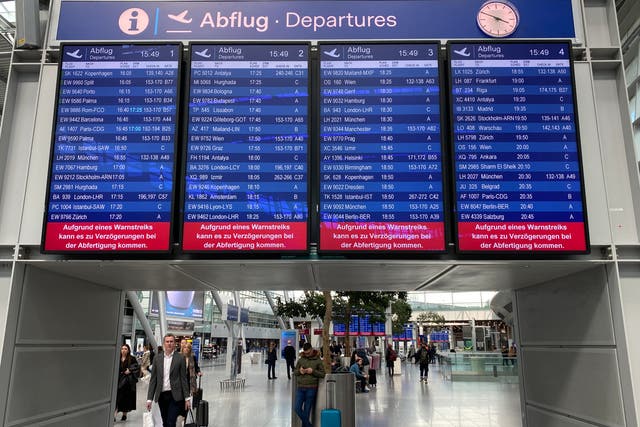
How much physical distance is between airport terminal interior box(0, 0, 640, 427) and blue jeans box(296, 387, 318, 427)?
5.05m

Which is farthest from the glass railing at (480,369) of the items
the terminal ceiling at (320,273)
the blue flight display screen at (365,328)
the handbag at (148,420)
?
the blue flight display screen at (365,328)

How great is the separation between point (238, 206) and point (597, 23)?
3669 millimetres

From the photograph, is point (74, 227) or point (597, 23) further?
point (597, 23)

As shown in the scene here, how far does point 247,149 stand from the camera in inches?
166

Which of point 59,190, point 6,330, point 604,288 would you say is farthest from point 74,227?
point 604,288

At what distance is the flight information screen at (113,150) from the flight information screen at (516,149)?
8.02 ft

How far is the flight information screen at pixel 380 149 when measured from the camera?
399 centimetres

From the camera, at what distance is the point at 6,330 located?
4.07 metres

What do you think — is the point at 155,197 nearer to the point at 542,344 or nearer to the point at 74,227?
the point at 74,227

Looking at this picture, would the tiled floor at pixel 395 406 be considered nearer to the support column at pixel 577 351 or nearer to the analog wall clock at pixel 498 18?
the support column at pixel 577 351

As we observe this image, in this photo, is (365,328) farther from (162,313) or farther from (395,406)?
(395,406)

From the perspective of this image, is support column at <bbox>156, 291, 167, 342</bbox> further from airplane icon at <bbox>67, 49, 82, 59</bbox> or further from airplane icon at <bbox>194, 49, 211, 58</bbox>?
airplane icon at <bbox>194, 49, 211, 58</bbox>

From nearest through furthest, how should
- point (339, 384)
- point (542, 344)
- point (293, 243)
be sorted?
1. point (293, 243)
2. point (542, 344)
3. point (339, 384)

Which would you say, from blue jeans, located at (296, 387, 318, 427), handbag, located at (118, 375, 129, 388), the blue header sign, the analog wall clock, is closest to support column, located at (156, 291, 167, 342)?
handbag, located at (118, 375, 129, 388)
